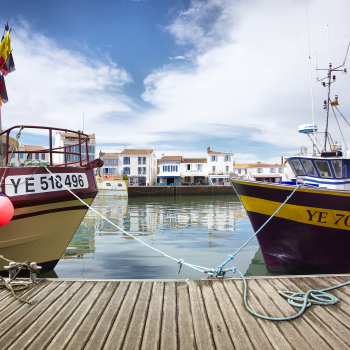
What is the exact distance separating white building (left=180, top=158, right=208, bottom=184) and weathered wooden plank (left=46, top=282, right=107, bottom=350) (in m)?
46.1

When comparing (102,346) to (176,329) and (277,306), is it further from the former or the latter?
(277,306)

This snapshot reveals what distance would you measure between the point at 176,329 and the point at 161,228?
9641mm

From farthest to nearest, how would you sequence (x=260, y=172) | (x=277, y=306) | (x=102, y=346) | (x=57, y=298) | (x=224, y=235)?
(x=260, y=172) < (x=224, y=235) < (x=57, y=298) < (x=277, y=306) < (x=102, y=346)

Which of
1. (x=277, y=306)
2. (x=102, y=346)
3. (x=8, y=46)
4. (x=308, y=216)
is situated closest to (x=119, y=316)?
(x=102, y=346)

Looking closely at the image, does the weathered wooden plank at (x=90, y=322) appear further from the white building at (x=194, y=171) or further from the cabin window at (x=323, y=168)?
the white building at (x=194, y=171)

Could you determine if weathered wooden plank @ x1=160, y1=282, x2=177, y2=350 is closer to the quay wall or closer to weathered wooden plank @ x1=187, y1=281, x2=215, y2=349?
weathered wooden plank @ x1=187, y1=281, x2=215, y2=349

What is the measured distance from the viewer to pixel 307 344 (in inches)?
97.1

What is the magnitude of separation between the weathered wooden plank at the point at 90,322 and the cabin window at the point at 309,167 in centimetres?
616

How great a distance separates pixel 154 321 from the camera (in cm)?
280

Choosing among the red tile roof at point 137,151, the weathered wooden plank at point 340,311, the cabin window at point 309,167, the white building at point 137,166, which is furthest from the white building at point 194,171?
the weathered wooden plank at point 340,311

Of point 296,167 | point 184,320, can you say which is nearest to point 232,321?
point 184,320

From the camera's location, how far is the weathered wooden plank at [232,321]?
8.10 ft

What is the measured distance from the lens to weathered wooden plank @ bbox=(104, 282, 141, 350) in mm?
2465

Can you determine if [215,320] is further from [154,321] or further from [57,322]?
[57,322]
